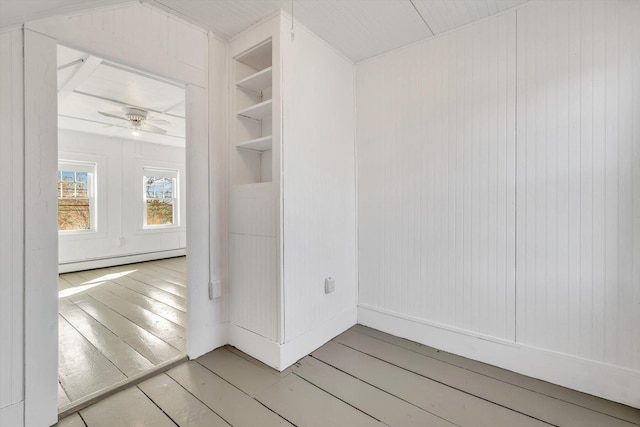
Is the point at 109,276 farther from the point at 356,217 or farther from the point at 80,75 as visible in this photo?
the point at 356,217

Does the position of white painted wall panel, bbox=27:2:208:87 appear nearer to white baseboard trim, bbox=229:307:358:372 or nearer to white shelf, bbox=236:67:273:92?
white shelf, bbox=236:67:273:92

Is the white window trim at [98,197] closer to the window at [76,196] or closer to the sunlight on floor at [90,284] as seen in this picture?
the window at [76,196]

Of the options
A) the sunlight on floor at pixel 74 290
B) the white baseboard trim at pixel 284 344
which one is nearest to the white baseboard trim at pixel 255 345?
the white baseboard trim at pixel 284 344

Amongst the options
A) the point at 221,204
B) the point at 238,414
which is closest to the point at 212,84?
the point at 221,204

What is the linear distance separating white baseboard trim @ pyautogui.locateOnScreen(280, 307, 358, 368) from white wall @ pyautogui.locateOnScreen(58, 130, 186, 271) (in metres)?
4.98

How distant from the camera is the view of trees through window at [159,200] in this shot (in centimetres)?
598

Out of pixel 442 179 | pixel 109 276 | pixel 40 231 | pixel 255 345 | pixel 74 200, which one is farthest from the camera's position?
pixel 74 200

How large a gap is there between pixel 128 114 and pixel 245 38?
2506 millimetres

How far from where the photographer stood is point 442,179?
2256mm

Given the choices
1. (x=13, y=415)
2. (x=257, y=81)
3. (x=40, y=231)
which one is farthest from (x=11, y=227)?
(x=257, y=81)

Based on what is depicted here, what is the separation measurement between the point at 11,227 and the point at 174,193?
5.26 metres

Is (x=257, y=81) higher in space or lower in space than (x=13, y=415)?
higher

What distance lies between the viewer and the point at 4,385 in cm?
139

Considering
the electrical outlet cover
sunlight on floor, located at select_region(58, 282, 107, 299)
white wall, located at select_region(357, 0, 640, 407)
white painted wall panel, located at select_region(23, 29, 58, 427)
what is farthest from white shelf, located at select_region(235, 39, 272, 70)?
sunlight on floor, located at select_region(58, 282, 107, 299)
